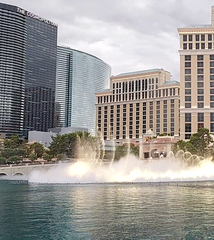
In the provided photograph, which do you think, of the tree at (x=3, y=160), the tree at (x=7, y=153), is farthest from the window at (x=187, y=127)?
the tree at (x=3, y=160)

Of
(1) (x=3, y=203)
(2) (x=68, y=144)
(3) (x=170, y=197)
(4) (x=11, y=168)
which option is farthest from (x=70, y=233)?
(2) (x=68, y=144)

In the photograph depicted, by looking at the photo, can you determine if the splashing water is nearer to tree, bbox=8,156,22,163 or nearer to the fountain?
the fountain

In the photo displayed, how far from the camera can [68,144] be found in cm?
13275

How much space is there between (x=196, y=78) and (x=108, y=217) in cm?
11979

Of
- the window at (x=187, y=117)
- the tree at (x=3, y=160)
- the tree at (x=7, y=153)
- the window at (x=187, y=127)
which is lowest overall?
the tree at (x=3, y=160)

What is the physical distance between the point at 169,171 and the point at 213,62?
231 feet

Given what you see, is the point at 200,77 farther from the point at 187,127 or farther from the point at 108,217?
the point at 108,217

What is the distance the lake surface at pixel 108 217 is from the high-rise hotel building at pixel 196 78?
318 ft

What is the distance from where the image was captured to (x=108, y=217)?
3431cm

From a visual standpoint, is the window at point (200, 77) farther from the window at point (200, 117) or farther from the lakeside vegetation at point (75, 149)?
the lakeside vegetation at point (75, 149)

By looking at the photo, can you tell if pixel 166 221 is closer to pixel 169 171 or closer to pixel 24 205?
pixel 24 205

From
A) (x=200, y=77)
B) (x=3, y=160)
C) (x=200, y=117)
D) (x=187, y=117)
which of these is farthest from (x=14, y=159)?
(x=200, y=77)

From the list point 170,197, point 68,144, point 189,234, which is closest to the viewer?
point 189,234

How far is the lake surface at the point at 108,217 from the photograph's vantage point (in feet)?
91.6
